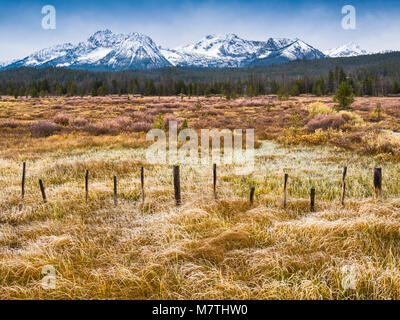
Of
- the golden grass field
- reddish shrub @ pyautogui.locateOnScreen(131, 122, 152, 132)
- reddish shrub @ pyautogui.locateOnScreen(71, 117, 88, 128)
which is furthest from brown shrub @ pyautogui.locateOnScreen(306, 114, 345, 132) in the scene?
reddish shrub @ pyautogui.locateOnScreen(71, 117, 88, 128)

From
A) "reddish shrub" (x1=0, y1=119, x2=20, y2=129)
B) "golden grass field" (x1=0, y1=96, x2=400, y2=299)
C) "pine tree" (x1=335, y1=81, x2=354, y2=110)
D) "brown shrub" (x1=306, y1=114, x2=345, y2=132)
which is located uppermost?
"pine tree" (x1=335, y1=81, x2=354, y2=110)

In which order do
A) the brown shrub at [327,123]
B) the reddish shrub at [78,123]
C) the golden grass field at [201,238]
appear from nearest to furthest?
1. the golden grass field at [201,238]
2. the brown shrub at [327,123]
3. the reddish shrub at [78,123]

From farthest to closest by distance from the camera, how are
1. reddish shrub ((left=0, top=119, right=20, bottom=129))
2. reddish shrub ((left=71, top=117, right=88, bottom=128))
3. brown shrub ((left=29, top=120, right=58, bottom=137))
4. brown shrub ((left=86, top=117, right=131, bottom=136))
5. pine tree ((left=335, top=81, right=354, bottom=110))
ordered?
1. pine tree ((left=335, top=81, right=354, bottom=110))
2. reddish shrub ((left=71, top=117, right=88, bottom=128))
3. reddish shrub ((left=0, top=119, right=20, bottom=129))
4. brown shrub ((left=86, top=117, right=131, bottom=136))
5. brown shrub ((left=29, top=120, right=58, bottom=137))

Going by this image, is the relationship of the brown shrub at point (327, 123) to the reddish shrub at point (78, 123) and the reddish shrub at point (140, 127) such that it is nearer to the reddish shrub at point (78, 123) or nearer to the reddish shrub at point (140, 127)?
the reddish shrub at point (140, 127)

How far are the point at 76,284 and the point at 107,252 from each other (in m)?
0.69

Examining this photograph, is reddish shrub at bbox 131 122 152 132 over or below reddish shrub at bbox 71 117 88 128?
below

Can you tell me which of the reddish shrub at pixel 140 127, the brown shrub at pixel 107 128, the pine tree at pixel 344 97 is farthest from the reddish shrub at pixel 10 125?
the pine tree at pixel 344 97

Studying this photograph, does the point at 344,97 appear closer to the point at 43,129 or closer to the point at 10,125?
the point at 43,129

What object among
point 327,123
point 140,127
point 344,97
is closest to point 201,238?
point 140,127

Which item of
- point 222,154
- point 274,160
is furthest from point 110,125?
point 274,160

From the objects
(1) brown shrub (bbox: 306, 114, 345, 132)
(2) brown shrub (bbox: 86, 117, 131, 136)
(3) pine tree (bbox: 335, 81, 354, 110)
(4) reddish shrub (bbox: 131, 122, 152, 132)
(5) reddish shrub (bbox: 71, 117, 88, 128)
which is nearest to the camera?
(1) brown shrub (bbox: 306, 114, 345, 132)

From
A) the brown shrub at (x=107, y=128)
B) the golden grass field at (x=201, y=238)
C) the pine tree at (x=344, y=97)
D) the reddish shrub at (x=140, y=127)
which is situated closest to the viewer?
the golden grass field at (x=201, y=238)

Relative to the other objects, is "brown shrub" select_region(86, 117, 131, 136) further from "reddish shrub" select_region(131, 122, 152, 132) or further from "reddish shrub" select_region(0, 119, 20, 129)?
"reddish shrub" select_region(0, 119, 20, 129)

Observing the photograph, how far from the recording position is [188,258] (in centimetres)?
357
